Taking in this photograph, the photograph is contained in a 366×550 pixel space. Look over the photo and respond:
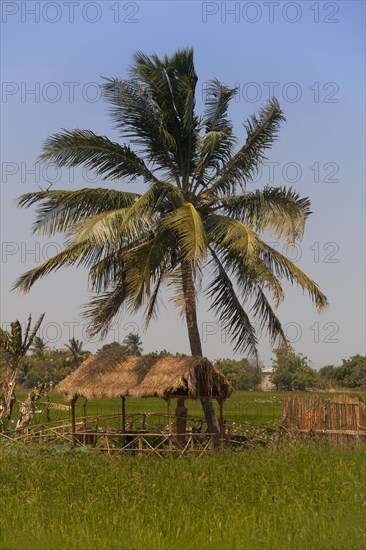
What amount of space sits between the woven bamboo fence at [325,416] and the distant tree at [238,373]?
2355 inches

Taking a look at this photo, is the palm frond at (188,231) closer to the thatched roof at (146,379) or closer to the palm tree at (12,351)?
the thatched roof at (146,379)

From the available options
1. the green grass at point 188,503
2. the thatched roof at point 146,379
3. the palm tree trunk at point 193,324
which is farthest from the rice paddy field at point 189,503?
the palm tree trunk at point 193,324

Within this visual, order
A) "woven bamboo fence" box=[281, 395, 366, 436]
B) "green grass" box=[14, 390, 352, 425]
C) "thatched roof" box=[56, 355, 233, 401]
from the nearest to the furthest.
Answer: "thatched roof" box=[56, 355, 233, 401], "woven bamboo fence" box=[281, 395, 366, 436], "green grass" box=[14, 390, 352, 425]

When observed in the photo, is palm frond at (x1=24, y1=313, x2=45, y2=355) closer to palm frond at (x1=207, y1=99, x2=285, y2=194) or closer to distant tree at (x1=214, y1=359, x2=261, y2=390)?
palm frond at (x1=207, y1=99, x2=285, y2=194)

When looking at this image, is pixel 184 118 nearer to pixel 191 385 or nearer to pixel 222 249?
pixel 222 249

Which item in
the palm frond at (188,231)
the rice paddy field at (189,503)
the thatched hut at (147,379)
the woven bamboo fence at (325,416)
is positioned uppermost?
the palm frond at (188,231)

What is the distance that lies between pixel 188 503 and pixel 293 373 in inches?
3189

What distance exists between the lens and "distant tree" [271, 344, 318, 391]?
88438mm

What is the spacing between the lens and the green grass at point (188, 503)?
8.17 metres

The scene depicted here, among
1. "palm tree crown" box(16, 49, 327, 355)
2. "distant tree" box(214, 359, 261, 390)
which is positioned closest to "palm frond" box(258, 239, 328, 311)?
"palm tree crown" box(16, 49, 327, 355)

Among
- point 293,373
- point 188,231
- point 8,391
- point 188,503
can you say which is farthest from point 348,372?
point 188,503

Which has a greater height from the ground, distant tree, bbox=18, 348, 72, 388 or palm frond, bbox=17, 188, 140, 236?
palm frond, bbox=17, 188, 140, 236

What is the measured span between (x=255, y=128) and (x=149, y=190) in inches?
143

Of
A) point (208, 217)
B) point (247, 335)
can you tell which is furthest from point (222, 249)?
point (247, 335)
